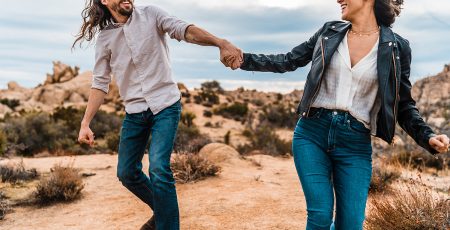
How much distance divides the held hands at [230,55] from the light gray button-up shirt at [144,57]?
1.17ft

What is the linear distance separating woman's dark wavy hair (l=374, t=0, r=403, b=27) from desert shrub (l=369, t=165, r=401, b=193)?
14.8 feet

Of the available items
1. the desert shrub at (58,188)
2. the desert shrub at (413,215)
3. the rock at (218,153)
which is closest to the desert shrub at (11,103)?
the rock at (218,153)

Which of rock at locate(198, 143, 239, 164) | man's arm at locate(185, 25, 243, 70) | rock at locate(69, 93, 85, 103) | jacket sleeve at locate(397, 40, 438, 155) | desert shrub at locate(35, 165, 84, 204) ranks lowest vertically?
rock at locate(69, 93, 85, 103)

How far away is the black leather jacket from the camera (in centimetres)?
304

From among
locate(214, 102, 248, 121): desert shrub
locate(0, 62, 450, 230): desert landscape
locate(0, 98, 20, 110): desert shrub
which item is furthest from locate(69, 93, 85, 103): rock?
locate(0, 62, 450, 230): desert landscape

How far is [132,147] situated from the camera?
4066 millimetres

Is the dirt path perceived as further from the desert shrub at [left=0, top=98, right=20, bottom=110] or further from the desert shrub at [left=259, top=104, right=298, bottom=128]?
the desert shrub at [left=0, top=98, right=20, bottom=110]

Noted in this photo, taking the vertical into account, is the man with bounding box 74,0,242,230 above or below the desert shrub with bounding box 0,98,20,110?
above

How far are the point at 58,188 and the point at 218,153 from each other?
3587mm

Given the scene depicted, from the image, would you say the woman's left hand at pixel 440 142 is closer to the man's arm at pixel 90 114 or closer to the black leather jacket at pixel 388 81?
the black leather jacket at pixel 388 81

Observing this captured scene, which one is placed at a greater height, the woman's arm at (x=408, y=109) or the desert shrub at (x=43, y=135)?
the woman's arm at (x=408, y=109)

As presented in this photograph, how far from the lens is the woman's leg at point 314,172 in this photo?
2941mm

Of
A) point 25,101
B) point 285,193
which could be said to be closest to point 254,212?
point 285,193

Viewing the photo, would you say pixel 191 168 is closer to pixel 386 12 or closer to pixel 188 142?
pixel 188 142
